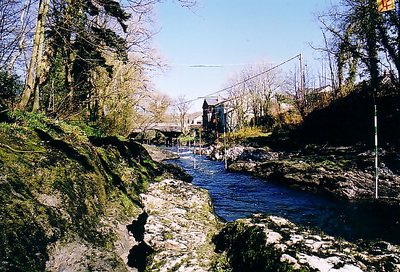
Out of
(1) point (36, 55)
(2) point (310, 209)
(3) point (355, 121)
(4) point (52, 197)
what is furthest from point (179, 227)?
(3) point (355, 121)

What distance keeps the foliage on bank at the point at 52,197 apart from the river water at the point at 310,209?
11.1 feet

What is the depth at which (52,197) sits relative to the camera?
13.2 feet

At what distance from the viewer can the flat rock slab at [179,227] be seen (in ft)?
13.1

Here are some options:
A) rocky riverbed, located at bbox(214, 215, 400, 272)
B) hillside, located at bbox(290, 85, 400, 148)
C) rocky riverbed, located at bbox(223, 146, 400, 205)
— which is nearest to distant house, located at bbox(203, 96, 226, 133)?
hillside, located at bbox(290, 85, 400, 148)

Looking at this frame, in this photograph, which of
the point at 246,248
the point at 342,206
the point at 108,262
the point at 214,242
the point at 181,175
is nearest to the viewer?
the point at 108,262

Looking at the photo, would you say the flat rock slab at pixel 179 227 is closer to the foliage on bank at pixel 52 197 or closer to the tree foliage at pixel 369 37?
the foliage on bank at pixel 52 197

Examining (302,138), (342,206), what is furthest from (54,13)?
(302,138)

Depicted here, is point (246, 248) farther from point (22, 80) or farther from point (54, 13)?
point (22, 80)

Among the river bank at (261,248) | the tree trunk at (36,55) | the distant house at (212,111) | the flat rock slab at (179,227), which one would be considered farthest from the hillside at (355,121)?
the distant house at (212,111)

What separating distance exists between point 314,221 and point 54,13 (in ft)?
31.0

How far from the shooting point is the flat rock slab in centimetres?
400

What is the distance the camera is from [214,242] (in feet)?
15.0

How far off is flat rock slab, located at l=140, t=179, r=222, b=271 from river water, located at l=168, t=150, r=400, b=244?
2169 millimetres

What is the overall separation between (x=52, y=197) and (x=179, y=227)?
1806 millimetres
